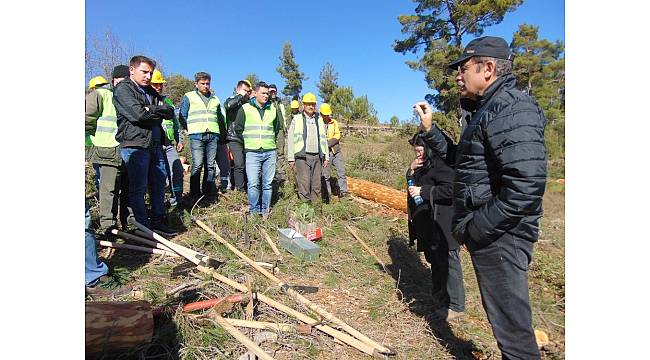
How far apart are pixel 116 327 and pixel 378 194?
5.93m

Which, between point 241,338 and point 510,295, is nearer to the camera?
point 510,295

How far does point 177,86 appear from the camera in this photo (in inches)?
862

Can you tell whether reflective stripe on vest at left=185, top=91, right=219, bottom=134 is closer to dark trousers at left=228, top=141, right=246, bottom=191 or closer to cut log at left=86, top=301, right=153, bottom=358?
dark trousers at left=228, top=141, right=246, bottom=191

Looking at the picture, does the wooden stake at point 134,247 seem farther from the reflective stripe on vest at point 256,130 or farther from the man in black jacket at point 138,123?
the reflective stripe on vest at point 256,130

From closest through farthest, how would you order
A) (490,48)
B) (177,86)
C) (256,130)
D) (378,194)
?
(490,48) → (256,130) → (378,194) → (177,86)

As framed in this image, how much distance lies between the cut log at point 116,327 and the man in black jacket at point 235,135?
408cm

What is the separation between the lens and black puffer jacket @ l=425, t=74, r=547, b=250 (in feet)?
5.68

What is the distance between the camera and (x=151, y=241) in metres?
3.96

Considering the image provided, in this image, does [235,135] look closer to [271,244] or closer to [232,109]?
[232,109]

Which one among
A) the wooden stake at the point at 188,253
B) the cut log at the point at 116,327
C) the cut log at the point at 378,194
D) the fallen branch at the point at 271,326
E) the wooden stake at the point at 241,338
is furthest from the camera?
the cut log at the point at 378,194

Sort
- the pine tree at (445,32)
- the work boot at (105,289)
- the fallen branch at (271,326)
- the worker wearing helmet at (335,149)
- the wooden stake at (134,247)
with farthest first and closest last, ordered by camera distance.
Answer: the pine tree at (445,32), the worker wearing helmet at (335,149), the wooden stake at (134,247), the work boot at (105,289), the fallen branch at (271,326)

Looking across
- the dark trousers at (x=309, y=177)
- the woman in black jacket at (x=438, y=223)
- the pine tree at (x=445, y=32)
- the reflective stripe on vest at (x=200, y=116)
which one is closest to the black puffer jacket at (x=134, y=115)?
the reflective stripe on vest at (x=200, y=116)

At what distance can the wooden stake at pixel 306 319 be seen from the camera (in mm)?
2721

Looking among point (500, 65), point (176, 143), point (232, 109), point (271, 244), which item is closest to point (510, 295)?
point (500, 65)
